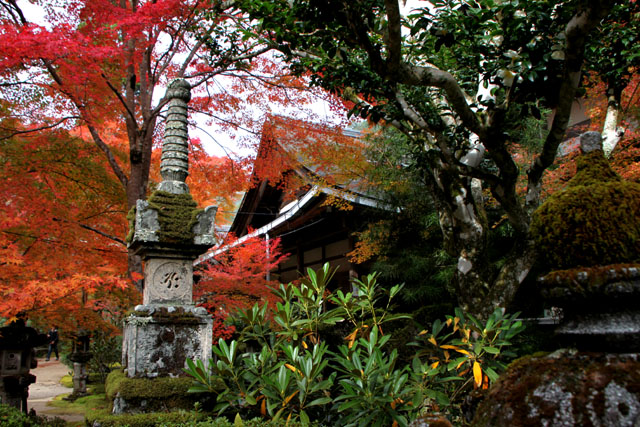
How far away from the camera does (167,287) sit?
5.04 meters

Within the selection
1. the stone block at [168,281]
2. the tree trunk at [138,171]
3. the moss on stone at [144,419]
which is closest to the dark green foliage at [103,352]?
the tree trunk at [138,171]

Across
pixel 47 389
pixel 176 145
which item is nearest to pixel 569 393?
pixel 176 145

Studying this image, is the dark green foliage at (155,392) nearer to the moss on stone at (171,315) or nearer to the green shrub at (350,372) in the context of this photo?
the moss on stone at (171,315)

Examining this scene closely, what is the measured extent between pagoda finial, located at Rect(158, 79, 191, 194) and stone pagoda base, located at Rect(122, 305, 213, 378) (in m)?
1.53

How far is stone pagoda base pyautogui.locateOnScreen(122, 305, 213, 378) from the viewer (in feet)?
15.3

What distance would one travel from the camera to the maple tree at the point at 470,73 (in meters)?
3.57

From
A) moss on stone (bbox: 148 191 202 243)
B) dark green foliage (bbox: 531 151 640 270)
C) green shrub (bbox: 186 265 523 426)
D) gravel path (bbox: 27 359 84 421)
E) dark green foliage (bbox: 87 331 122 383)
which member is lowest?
gravel path (bbox: 27 359 84 421)

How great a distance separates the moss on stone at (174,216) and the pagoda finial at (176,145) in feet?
0.54

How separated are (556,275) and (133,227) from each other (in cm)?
490

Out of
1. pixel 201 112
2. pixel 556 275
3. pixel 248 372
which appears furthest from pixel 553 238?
pixel 201 112

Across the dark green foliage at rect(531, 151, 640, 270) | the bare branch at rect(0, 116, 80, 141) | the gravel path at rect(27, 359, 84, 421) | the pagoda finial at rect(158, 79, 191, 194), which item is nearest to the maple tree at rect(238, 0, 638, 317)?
the pagoda finial at rect(158, 79, 191, 194)

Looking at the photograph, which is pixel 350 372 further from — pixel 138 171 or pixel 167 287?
pixel 138 171

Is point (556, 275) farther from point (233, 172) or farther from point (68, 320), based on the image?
point (233, 172)

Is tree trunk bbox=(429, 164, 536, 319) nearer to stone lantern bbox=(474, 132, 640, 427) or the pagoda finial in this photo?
the pagoda finial
